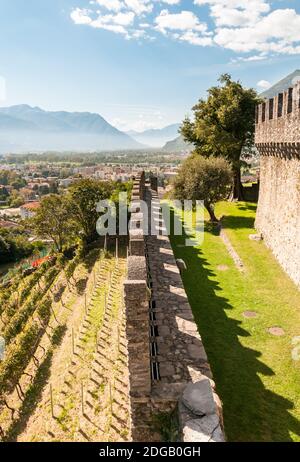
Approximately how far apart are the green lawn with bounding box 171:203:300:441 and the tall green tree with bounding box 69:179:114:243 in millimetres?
11283

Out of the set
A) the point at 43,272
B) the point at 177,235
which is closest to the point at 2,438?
the point at 177,235

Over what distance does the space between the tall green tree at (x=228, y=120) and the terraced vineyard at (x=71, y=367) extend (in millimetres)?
13933

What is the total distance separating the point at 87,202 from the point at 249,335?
2030cm

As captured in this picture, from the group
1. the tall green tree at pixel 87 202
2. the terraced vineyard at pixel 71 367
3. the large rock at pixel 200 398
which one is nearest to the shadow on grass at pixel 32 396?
the terraced vineyard at pixel 71 367

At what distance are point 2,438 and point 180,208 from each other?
22.8 meters

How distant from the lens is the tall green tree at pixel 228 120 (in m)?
27.9

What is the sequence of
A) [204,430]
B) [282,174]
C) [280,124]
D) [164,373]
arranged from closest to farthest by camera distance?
1. [204,430]
2. [164,373]
3. [280,124]
4. [282,174]

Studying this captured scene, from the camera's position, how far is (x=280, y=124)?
1547 cm

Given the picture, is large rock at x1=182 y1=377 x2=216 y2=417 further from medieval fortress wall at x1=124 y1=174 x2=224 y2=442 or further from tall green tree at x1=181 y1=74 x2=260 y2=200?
tall green tree at x1=181 y1=74 x2=260 y2=200

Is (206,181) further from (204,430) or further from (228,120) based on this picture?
(204,430)

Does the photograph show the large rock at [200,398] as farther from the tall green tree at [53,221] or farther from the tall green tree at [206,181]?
the tall green tree at [53,221]

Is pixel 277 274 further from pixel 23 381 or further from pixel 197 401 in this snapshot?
pixel 23 381

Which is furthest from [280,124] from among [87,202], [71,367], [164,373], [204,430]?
[87,202]

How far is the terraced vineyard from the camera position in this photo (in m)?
9.12
